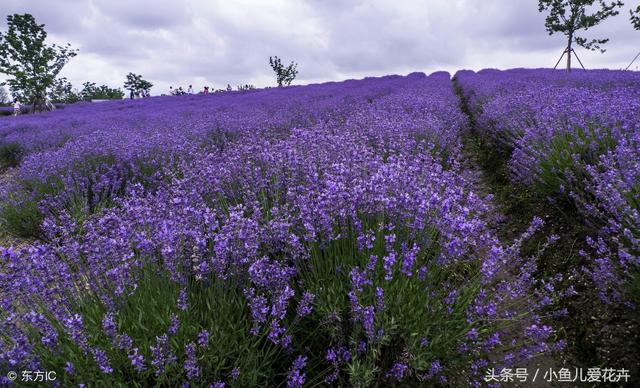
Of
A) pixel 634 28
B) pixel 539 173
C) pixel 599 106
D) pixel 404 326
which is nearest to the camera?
pixel 404 326

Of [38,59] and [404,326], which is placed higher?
[38,59]

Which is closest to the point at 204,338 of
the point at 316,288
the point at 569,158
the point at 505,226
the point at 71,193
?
the point at 316,288

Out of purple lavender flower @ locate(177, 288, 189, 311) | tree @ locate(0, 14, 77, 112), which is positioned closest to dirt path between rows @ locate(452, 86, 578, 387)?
purple lavender flower @ locate(177, 288, 189, 311)

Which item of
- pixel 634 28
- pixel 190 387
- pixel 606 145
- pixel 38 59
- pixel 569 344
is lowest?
pixel 569 344

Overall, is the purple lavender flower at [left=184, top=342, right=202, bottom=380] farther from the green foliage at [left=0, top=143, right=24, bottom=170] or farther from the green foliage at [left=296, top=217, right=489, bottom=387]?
the green foliage at [left=0, top=143, right=24, bottom=170]

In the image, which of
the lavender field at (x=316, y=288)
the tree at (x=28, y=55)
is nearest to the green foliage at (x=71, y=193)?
the lavender field at (x=316, y=288)

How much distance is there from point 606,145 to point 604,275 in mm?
1861

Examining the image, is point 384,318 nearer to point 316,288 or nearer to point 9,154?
point 316,288

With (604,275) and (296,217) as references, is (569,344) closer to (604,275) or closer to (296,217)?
(604,275)

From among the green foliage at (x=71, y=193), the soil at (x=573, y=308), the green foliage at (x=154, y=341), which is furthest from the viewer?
the green foliage at (x=71, y=193)

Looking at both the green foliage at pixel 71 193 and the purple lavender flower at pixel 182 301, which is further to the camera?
the green foliage at pixel 71 193

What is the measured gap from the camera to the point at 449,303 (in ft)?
6.75

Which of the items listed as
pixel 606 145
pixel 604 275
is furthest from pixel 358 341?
pixel 606 145

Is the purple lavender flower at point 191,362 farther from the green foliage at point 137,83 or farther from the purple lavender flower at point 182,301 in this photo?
the green foliage at point 137,83
